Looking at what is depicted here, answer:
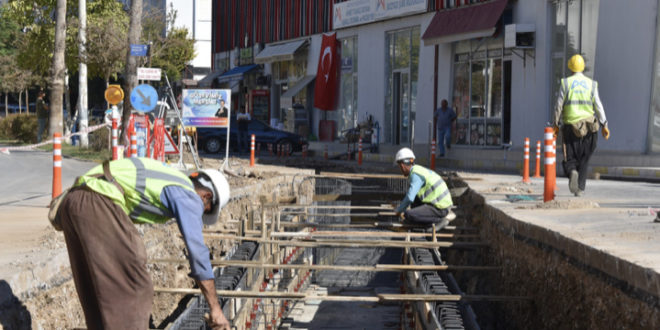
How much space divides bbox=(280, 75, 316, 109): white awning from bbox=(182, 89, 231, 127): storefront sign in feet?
56.9

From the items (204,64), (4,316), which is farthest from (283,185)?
(204,64)

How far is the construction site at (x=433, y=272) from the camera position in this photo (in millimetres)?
6395

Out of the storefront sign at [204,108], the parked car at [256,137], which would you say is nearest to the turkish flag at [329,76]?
the parked car at [256,137]

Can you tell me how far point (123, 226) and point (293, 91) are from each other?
33.0m

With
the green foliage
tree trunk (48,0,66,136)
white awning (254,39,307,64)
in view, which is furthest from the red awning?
the green foliage

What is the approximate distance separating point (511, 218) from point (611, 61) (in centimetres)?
1172

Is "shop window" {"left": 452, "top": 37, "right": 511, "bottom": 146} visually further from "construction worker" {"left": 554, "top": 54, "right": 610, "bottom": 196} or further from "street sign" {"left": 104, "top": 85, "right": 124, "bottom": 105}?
"construction worker" {"left": 554, "top": 54, "right": 610, "bottom": 196}

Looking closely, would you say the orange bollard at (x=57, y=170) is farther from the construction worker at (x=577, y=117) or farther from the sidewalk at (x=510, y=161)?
the sidewalk at (x=510, y=161)

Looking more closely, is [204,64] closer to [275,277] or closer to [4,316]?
[275,277]

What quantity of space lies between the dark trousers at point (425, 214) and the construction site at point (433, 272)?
18 cm

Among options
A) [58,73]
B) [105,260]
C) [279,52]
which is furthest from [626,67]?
[279,52]

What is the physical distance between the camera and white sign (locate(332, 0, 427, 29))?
95.5 feet

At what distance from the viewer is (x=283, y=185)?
18.9 m

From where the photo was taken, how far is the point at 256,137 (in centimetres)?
3197
